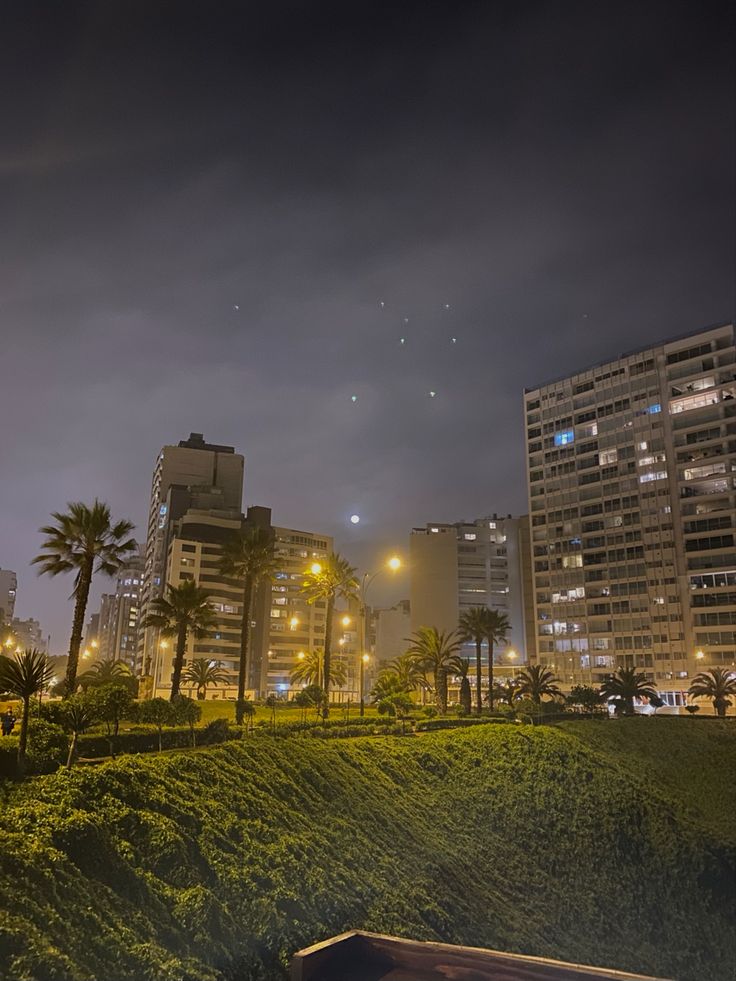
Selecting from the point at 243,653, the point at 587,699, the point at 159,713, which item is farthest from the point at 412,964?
the point at 587,699

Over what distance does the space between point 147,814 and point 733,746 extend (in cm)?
6044

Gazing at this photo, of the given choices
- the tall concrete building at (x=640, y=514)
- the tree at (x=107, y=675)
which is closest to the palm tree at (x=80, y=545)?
the tree at (x=107, y=675)

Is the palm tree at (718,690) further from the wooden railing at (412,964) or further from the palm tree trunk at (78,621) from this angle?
the wooden railing at (412,964)

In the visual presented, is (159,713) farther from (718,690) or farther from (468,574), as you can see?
(468,574)

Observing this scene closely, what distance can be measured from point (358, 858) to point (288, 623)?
140m

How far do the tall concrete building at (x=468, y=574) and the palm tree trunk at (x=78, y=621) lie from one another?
406 feet

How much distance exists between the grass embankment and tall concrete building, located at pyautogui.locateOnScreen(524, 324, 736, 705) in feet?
197

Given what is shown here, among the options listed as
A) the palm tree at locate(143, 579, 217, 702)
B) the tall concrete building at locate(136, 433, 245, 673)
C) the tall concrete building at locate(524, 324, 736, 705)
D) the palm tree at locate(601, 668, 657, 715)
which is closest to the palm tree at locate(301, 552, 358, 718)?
the palm tree at locate(143, 579, 217, 702)

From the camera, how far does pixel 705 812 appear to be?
46.9 metres

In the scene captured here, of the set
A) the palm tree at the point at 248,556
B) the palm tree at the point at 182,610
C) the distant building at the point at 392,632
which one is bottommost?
the palm tree at the point at 182,610

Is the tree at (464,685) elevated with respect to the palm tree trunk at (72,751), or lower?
elevated

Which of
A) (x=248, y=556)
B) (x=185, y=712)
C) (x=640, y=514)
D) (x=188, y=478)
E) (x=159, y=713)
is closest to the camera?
(x=159, y=713)

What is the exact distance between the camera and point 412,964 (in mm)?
14898

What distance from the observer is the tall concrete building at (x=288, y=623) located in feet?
520
